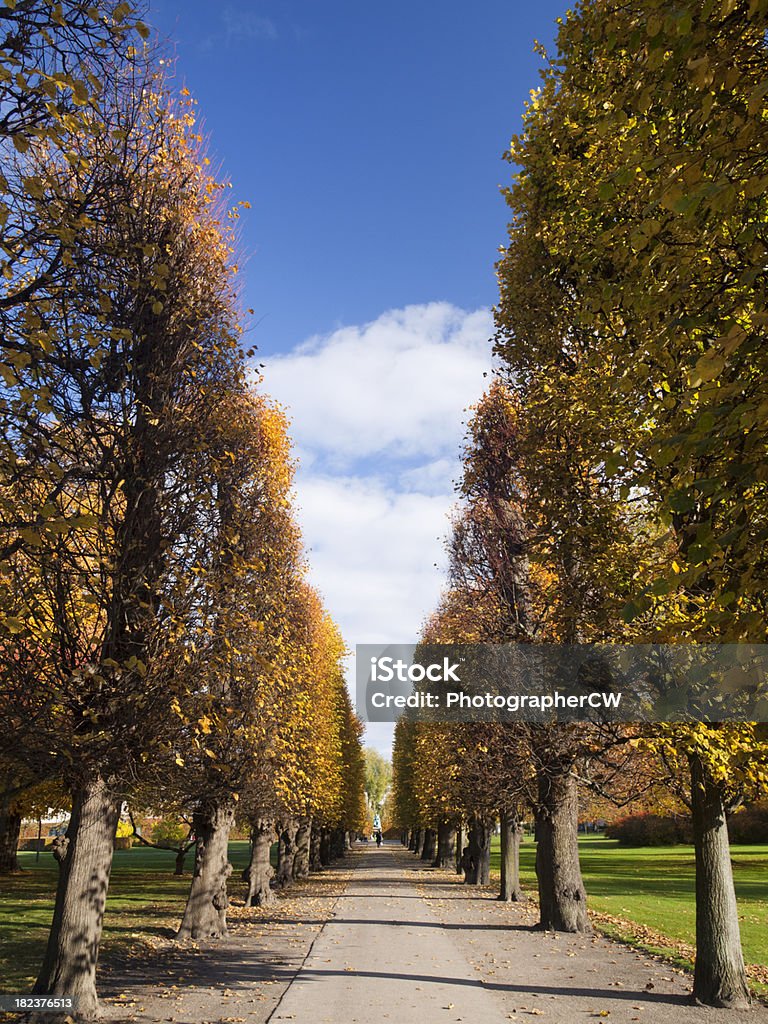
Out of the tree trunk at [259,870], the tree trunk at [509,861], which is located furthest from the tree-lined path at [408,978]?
the tree trunk at [509,861]

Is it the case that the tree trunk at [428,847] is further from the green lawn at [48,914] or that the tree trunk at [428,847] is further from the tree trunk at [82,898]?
the tree trunk at [82,898]

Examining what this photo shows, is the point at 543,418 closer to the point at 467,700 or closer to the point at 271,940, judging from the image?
the point at 467,700

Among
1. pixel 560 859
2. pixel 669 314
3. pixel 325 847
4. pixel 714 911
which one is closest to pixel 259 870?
pixel 560 859

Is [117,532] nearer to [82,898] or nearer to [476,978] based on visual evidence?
[82,898]

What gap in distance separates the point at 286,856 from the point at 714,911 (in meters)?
25.1

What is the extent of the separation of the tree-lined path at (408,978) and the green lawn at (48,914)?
1749 mm

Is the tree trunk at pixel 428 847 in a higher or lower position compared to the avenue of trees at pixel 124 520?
lower

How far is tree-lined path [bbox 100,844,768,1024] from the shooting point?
31.2ft

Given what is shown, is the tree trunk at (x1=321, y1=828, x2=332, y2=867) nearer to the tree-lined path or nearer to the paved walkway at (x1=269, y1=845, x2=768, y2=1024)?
the tree-lined path

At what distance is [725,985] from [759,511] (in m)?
7.49

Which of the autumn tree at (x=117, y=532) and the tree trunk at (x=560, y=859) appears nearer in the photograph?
the autumn tree at (x=117, y=532)

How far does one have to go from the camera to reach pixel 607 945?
1468cm

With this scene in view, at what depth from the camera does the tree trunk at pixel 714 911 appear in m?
9.57

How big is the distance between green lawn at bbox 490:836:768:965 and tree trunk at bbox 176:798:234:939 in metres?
8.60
